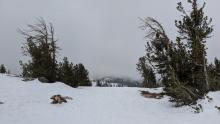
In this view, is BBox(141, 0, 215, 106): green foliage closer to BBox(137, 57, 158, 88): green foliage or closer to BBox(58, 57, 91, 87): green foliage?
BBox(58, 57, 91, 87): green foliage

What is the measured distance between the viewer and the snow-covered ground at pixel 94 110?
1645 cm

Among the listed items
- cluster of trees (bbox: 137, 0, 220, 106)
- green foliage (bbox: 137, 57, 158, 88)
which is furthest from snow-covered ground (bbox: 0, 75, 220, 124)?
green foliage (bbox: 137, 57, 158, 88)

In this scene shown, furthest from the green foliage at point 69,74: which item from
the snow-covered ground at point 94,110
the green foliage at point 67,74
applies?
the snow-covered ground at point 94,110

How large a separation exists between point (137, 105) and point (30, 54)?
787 inches

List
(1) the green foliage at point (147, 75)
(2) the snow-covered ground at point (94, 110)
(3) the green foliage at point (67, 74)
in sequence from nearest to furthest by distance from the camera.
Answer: (2) the snow-covered ground at point (94, 110)
(3) the green foliage at point (67, 74)
(1) the green foliage at point (147, 75)

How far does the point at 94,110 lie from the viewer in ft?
63.8

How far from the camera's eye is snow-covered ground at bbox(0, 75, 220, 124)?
1645 centimetres

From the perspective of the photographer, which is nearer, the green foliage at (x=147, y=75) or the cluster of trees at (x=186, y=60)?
the cluster of trees at (x=186, y=60)

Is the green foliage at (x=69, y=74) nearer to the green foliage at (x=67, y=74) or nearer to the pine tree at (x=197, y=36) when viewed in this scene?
the green foliage at (x=67, y=74)

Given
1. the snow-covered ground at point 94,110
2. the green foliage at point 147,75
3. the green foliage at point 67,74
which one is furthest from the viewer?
the green foliage at point 147,75

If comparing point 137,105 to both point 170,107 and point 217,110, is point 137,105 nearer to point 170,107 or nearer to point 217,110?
point 170,107

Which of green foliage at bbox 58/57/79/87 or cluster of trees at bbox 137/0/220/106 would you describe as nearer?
cluster of trees at bbox 137/0/220/106

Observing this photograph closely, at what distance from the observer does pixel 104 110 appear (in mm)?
19594

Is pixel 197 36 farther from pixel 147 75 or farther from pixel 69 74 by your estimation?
pixel 147 75
